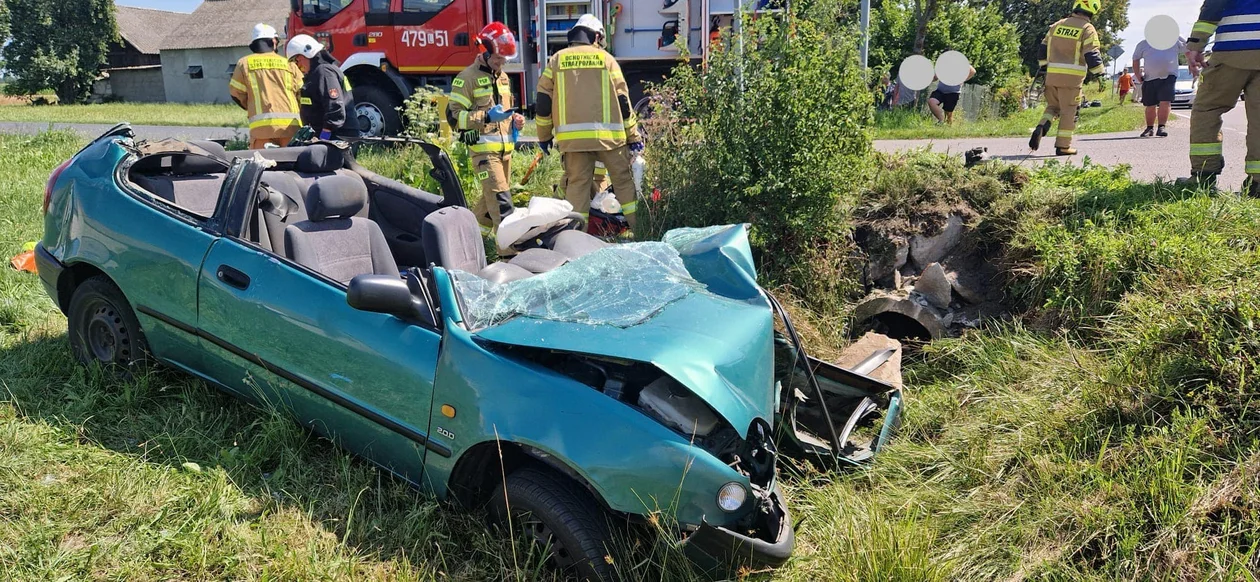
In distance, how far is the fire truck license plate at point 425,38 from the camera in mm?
11609

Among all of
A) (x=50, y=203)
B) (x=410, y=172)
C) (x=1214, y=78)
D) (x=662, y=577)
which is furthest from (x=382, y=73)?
(x=662, y=577)

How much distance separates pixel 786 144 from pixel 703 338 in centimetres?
273

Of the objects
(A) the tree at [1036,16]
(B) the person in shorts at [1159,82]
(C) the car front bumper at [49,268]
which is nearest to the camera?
(C) the car front bumper at [49,268]

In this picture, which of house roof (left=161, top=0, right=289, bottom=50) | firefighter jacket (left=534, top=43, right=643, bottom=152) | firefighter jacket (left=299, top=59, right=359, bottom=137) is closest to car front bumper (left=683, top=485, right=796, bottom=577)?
firefighter jacket (left=534, top=43, right=643, bottom=152)

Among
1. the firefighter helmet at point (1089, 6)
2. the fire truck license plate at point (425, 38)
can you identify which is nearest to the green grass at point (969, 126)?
the firefighter helmet at point (1089, 6)

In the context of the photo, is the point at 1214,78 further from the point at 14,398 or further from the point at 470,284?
the point at 14,398

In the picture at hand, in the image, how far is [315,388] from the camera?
3.13m

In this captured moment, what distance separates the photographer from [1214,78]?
17.7 feet

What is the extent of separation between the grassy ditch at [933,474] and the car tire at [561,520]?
0.10 m

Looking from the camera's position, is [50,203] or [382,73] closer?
[50,203]

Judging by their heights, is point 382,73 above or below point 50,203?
above

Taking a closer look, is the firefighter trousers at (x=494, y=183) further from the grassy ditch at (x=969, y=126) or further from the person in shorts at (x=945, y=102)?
the person in shorts at (x=945, y=102)

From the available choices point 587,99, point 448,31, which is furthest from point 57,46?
point 587,99

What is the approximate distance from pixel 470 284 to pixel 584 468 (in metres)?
0.89
